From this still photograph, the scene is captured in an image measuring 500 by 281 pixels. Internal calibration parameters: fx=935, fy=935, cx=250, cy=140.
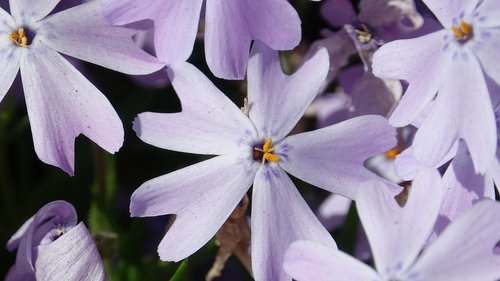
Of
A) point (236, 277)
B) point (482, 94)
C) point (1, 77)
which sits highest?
point (1, 77)

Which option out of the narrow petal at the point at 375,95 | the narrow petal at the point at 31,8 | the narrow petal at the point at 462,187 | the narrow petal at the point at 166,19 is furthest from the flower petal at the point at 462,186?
the narrow petal at the point at 31,8

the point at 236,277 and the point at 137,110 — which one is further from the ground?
the point at 137,110

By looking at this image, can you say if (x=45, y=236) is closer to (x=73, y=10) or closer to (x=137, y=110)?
(x=73, y=10)

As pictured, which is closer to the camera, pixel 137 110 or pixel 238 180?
pixel 238 180

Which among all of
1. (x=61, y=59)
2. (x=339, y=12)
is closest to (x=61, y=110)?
(x=61, y=59)

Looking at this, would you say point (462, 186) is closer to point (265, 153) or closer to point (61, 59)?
point (265, 153)

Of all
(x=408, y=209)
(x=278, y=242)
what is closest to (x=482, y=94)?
(x=408, y=209)

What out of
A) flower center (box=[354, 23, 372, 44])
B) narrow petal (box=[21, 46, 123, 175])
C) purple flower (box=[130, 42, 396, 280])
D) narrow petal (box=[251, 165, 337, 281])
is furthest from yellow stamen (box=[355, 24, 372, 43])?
narrow petal (box=[21, 46, 123, 175])
